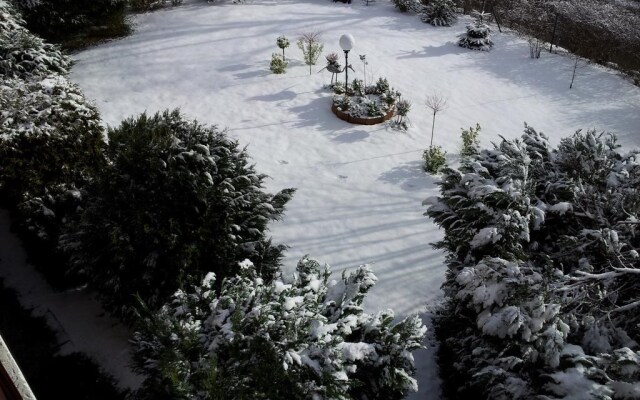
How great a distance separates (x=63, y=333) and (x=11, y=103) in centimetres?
320

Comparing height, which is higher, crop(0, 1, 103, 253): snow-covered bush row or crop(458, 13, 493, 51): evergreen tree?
crop(458, 13, 493, 51): evergreen tree

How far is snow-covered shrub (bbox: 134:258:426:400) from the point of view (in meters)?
3.84

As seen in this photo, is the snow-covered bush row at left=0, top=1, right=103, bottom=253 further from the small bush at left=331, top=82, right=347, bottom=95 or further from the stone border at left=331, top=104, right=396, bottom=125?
the small bush at left=331, top=82, right=347, bottom=95

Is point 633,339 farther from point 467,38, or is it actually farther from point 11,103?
point 467,38

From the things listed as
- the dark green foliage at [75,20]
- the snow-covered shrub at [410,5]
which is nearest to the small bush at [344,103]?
the dark green foliage at [75,20]

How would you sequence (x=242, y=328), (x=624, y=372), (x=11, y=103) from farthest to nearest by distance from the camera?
(x=11, y=103) < (x=242, y=328) < (x=624, y=372)

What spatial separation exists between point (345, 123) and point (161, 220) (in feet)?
20.3

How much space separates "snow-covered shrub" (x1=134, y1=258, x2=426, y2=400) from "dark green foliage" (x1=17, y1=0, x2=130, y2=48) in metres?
11.0

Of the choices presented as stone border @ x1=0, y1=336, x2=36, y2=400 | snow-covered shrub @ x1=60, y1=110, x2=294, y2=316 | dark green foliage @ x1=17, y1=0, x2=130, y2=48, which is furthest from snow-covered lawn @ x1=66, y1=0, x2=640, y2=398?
stone border @ x1=0, y1=336, x2=36, y2=400

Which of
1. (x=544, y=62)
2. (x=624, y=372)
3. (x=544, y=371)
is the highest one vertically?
(x=544, y=62)

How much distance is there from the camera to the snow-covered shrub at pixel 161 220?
5344 mm

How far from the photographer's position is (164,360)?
395 centimetres

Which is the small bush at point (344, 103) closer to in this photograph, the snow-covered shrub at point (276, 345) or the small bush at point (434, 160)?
the small bush at point (434, 160)

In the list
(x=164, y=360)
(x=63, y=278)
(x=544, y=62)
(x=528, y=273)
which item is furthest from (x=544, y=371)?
(x=544, y=62)
